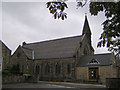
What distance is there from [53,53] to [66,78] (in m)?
9.12

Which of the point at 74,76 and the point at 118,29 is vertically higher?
the point at 118,29

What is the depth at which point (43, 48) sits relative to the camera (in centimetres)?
4769

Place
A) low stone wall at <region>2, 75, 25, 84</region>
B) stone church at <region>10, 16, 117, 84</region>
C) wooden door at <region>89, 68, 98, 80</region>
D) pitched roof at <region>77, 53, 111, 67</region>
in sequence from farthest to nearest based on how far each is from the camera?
wooden door at <region>89, 68, 98, 80</region>
stone church at <region>10, 16, 117, 84</region>
pitched roof at <region>77, 53, 111, 67</region>
low stone wall at <region>2, 75, 25, 84</region>

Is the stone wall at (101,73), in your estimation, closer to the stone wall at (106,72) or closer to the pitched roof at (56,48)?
the stone wall at (106,72)

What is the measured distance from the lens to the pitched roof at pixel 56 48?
39594 millimetres

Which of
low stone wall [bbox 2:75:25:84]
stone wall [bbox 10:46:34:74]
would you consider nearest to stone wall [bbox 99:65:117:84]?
low stone wall [bbox 2:75:25:84]

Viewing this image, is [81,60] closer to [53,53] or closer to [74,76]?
[74,76]

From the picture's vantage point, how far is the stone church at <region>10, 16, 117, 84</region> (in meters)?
32.3

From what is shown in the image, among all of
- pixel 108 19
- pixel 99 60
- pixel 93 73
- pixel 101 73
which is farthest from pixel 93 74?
pixel 108 19

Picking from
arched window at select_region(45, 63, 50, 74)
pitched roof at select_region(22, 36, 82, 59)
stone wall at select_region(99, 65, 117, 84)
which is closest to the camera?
stone wall at select_region(99, 65, 117, 84)

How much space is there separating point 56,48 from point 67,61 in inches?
320

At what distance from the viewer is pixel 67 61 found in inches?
1467

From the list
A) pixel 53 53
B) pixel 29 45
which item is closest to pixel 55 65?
pixel 53 53

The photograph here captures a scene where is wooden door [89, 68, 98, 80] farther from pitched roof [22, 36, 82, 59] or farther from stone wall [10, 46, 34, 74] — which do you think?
stone wall [10, 46, 34, 74]
